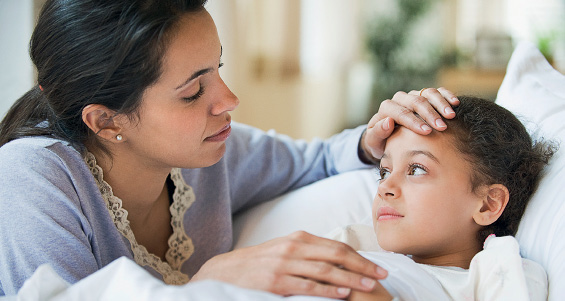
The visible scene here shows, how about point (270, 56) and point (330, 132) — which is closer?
point (270, 56)

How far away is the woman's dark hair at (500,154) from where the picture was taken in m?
1.15

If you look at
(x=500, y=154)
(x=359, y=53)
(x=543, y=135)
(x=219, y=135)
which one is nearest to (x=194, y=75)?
(x=219, y=135)

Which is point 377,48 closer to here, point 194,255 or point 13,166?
point 194,255

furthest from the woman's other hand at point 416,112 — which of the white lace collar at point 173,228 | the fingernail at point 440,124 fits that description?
the white lace collar at point 173,228

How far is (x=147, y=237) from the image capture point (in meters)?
1.45

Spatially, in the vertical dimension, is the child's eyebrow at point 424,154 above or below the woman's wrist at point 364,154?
above

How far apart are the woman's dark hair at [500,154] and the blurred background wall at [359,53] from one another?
2.98m

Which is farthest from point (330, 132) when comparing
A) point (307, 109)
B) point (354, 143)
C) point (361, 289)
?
point (361, 289)

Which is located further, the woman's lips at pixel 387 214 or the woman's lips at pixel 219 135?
the woman's lips at pixel 219 135

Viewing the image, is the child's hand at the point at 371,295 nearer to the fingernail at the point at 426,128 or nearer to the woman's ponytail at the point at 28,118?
the fingernail at the point at 426,128

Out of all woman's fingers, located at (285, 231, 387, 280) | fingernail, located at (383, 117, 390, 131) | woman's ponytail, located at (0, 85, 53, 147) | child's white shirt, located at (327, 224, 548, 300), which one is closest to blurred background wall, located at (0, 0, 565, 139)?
woman's ponytail, located at (0, 85, 53, 147)

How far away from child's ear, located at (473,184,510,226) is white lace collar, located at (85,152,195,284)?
0.73m

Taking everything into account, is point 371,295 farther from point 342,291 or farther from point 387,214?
point 387,214

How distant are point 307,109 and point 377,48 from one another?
2.52ft
